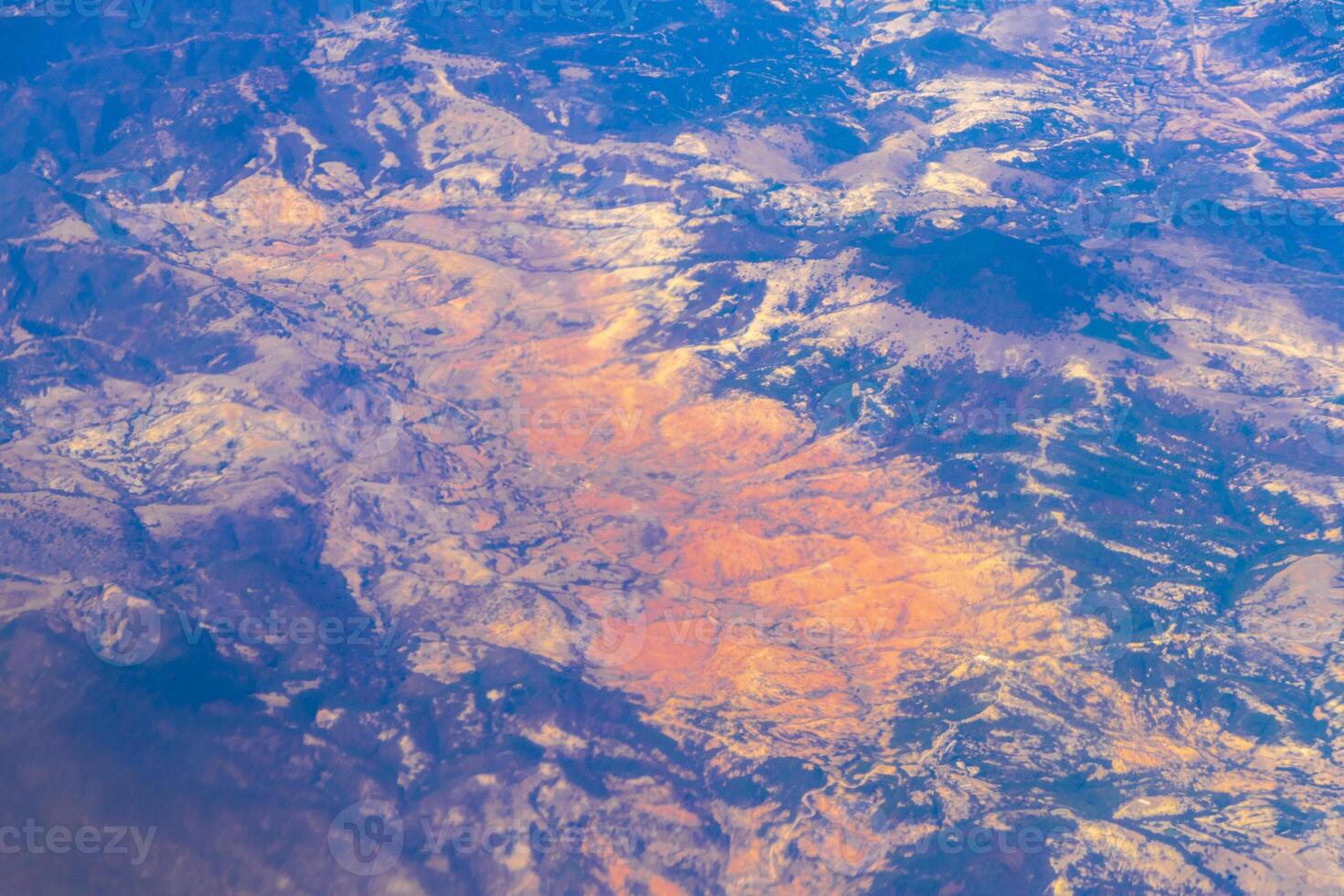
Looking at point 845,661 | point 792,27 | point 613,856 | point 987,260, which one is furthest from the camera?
point 792,27

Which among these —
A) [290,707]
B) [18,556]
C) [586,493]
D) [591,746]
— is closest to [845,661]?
[591,746]

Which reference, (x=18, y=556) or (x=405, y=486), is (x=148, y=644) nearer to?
(x=18, y=556)

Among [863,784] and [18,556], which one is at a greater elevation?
[18,556]

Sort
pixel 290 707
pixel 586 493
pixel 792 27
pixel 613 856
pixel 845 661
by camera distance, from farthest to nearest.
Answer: pixel 792 27 → pixel 586 493 → pixel 845 661 → pixel 290 707 → pixel 613 856

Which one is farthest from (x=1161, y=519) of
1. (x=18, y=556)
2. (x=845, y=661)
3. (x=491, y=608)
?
(x=18, y=556)

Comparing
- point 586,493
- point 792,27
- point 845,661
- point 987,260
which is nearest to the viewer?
point 845,661

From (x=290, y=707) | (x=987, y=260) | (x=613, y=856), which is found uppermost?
(x=987, y=260)

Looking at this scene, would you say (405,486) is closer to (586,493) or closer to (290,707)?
(586,493)

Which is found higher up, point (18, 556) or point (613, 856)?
point (18, 556)

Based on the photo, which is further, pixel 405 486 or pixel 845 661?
pixel 405 486
